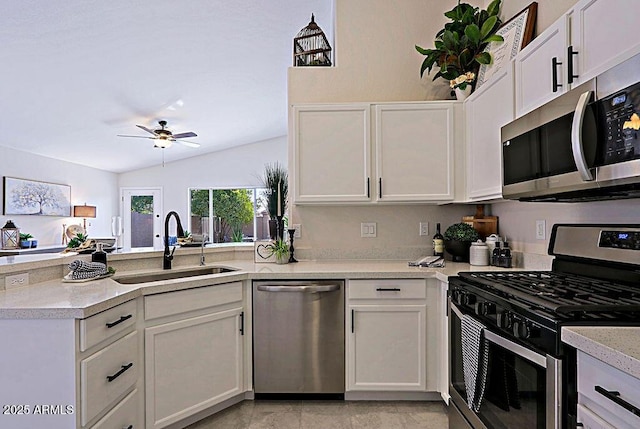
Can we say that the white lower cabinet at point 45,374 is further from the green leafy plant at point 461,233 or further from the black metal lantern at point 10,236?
the black metal lantern at point 10,236

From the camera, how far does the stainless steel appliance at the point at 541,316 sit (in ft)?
3.77

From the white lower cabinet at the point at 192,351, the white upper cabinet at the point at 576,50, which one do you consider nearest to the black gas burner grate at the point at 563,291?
the white upper cabinet at the point at 576,50

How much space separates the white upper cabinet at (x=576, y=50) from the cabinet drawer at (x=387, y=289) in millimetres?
1169

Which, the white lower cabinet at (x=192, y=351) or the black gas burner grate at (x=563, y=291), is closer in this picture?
the black gas burner grate at (x=563, y=291)

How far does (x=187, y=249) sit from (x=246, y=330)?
806 millimetres

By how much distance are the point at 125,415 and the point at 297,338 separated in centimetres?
105

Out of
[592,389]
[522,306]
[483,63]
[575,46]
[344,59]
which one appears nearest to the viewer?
[592,389]

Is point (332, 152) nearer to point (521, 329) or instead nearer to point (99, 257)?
point (99, 257)

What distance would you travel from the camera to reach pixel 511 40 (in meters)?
2.42

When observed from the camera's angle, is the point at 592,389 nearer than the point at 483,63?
Yes

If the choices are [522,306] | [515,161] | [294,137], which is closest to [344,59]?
[294,137]

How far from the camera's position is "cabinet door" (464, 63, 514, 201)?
7.07ft

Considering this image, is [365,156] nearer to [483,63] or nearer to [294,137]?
[294,137]

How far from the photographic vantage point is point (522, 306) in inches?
52.1
